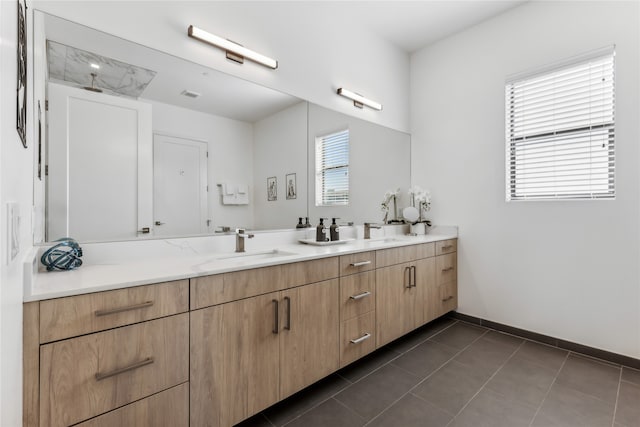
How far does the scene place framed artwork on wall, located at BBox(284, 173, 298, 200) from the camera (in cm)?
230

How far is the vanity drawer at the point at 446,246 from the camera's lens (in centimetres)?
280

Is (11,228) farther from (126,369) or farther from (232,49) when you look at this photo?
(232,49)

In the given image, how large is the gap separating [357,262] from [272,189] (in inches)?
31.8

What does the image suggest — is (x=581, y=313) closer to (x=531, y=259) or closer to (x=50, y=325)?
(x=531, y=259)

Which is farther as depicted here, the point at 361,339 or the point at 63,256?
the point at 361,339

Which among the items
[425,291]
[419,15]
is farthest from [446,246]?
[419,15]

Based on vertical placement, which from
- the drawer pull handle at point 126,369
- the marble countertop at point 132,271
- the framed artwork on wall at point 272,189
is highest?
the framed artwork on wall at point 272,189

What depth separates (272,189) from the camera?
220 cm

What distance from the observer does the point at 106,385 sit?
1.06 meters

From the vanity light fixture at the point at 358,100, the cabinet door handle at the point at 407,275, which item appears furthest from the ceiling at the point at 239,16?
the cabinet door handle at the point at 407,275

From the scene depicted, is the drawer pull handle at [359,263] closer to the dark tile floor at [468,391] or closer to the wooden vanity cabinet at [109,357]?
the dark tile floor at [468,391]

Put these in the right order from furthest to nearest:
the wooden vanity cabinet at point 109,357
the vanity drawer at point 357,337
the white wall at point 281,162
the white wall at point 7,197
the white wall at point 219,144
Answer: the white wall at point 281,162 → the vanity drawer at point 357,337 → the white wall at point 219,144 → the wooden vanity cabinet at point 109,357 → the white wall at point 7,197

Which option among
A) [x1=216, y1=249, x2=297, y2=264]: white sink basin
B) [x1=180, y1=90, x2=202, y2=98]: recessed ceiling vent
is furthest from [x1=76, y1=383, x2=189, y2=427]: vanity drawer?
[x1=180, y1=90, x2=202, y2=98]: recessed ceiling vent

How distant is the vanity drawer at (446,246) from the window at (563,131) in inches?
27.0
